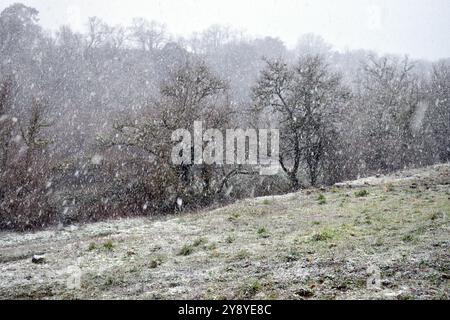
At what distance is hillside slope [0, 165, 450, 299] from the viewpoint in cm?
736

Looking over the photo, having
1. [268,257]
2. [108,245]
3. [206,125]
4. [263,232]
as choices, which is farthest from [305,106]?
[268,257]

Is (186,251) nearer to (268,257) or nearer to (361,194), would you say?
(268,257)

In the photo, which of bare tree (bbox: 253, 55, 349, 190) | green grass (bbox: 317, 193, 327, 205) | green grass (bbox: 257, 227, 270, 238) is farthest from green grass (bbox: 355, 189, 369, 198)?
bare tree (bbox: 253, 55, 349, 190)

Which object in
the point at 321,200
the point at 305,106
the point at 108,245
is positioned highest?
the point at 305,106

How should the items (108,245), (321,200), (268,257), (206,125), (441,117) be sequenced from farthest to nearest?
(441,117) < (206,125) < (321,200) < (108,245) < (268,257)

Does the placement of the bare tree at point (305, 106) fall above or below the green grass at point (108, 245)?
above

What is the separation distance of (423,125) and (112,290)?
36.2 m

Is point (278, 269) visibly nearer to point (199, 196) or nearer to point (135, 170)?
point (199, 196)

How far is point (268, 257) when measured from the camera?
31.4 feet

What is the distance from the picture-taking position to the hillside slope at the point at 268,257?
736 cm

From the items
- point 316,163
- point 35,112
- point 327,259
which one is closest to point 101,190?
point 35,112

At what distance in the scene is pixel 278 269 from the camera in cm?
856

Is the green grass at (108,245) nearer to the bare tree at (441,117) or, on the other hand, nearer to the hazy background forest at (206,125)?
the hazy background forest at (206,125)

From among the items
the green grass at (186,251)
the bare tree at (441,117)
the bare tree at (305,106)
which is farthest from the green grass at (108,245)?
the bare tree at (441,117)
